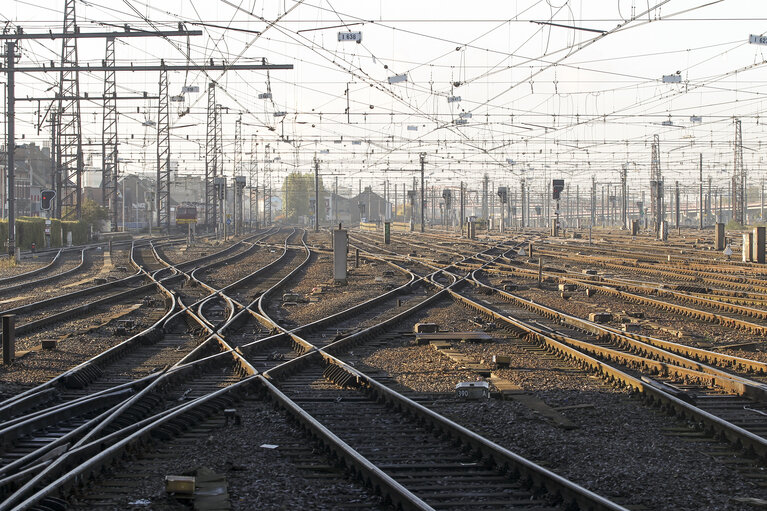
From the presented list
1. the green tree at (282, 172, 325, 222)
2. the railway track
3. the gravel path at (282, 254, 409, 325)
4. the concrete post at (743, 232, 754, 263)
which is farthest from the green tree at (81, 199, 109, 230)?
the green tree at (282, 172, 325, 222)

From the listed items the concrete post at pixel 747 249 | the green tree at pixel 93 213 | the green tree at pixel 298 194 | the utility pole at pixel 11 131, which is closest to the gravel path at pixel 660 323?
the concrete post at pixel 747 249

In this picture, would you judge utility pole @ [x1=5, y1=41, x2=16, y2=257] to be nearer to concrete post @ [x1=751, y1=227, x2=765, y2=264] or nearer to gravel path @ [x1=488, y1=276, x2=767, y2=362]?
gravel path @ [x1=488, y1=276, x2=767, y2=362]

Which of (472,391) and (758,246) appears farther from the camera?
(758,246)

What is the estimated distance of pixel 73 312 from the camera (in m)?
16.0

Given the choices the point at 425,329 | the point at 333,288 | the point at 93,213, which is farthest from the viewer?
the point at 93,213

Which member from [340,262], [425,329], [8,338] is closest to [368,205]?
[340,262]

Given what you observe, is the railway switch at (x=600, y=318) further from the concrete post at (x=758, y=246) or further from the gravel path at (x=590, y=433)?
the concrete post at (x=758, y=246)

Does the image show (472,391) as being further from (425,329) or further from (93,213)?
(93,213)

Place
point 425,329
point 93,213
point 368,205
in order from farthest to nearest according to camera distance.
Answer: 1. point 368,205
2. point 93,213
3. point 425,329

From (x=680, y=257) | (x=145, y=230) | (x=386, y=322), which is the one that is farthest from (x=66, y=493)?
(x=145, y=230)

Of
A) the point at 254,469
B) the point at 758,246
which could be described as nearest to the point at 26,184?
the point at 758,246

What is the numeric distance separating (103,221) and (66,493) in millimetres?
54442

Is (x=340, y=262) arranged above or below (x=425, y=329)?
above

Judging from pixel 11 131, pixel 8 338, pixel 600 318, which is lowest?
pixel 600 318
